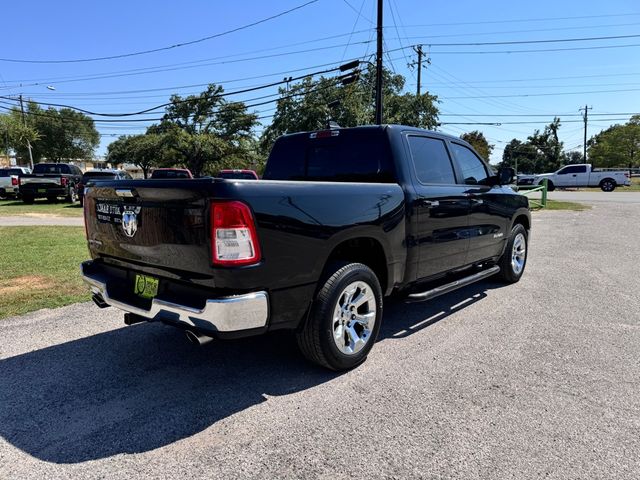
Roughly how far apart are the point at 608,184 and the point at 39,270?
3822 cm

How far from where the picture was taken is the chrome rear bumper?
2721 mm

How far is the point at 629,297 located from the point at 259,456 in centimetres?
524

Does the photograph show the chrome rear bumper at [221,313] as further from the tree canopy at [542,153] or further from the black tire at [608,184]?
the tree canopy at [542,153]

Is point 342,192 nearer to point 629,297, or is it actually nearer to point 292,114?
A: point 629,297

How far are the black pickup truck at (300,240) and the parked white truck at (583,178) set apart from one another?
32.7 m

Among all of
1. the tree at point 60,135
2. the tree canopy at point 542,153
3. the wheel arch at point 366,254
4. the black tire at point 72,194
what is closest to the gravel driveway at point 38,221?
the black tire at point 72,194

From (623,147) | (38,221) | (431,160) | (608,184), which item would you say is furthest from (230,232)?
(623,147)

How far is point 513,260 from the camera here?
6.34 metres

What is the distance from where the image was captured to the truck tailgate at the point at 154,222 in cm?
281

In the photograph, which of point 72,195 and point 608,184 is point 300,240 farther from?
point 608,184

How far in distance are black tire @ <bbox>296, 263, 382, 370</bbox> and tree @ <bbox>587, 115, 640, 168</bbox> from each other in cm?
7239

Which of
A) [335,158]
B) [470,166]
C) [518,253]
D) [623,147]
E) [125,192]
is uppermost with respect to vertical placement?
[623,147]

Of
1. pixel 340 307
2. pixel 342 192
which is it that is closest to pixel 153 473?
pixel 340 307

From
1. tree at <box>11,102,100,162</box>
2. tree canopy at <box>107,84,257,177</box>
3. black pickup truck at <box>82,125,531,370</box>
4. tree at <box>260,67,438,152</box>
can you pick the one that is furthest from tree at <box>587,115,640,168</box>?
tree at <box>11,102,100,162</box>
